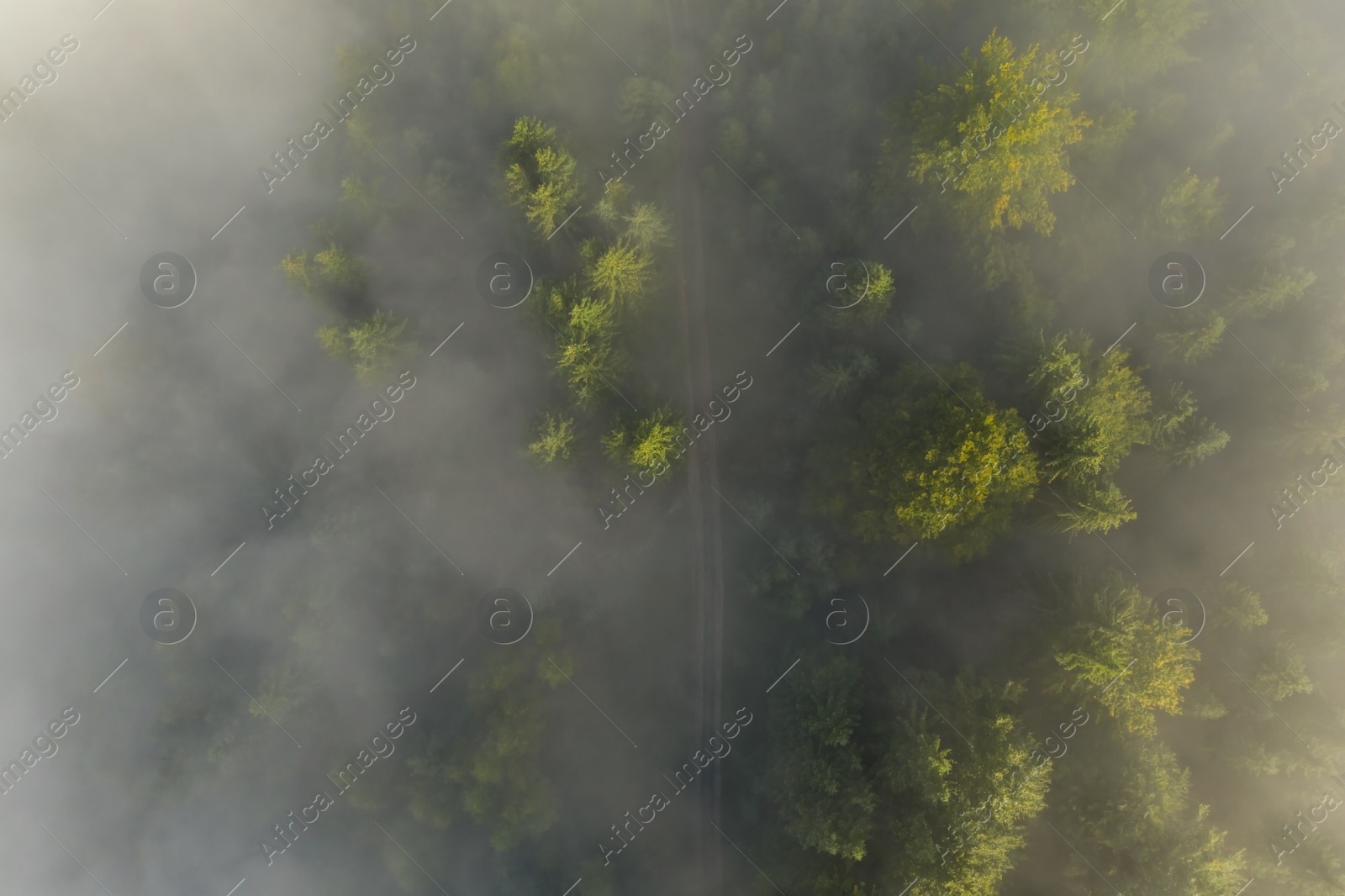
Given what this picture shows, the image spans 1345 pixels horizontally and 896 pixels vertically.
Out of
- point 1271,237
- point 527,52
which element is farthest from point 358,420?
point 1271,237

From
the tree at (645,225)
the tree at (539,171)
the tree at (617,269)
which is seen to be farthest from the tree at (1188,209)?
the tree at (539,171)

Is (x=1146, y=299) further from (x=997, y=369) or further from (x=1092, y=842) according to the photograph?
(x=1092, y=842)

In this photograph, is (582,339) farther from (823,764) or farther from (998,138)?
(823,764)

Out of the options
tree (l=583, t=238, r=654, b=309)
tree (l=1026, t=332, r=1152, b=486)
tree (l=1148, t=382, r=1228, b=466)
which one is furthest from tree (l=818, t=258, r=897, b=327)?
tree (l=1148, t=382, r=1228, b=466)

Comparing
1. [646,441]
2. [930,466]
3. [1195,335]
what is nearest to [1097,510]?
[930,466]

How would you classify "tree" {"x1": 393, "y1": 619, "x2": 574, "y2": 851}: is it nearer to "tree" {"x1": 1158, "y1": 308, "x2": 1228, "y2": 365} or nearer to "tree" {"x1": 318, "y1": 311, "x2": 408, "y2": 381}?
"tree" {"x1": 318, "y1": 311, "x2": 408, "y2": 381}

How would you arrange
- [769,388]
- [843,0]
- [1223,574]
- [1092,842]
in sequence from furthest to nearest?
[769,388] < [843,0] < [1223,574] < [1092,842]

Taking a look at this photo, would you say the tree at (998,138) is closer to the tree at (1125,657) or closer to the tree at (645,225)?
the tree at (645,225)
